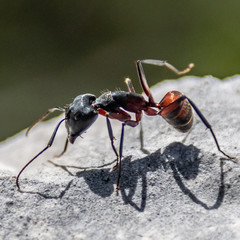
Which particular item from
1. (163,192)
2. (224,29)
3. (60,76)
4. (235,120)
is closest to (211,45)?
(224,29)

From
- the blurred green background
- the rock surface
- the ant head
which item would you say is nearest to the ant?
the ant head

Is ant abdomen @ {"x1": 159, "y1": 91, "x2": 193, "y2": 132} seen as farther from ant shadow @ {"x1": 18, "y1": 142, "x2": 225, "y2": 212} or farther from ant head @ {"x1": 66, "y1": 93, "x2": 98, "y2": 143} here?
ant head @ {"x1": 66, "y1": 93, "x2": 98, "y2": 143}

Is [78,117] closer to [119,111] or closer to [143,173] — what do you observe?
[119,111]

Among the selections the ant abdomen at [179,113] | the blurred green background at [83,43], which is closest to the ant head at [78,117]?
the ant abdomen at [179,113]

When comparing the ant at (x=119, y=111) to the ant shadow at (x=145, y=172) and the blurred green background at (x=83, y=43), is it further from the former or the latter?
the blurred green background at (x=83, y=43)

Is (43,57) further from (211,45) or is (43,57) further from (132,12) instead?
(211,45)
